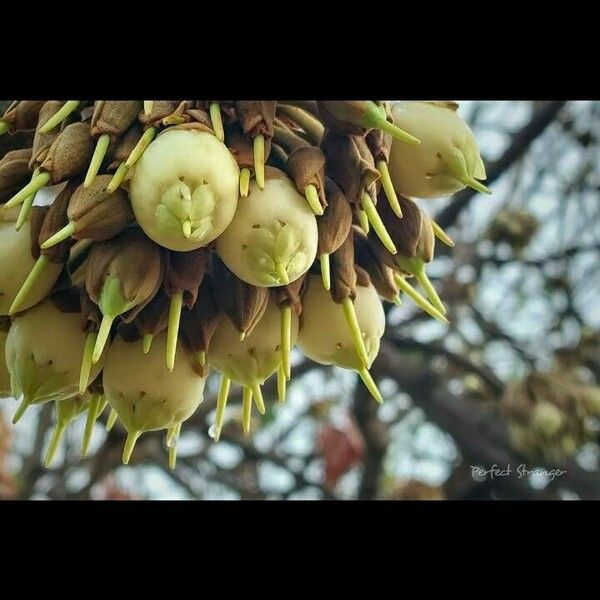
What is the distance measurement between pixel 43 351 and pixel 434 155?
0.29 m

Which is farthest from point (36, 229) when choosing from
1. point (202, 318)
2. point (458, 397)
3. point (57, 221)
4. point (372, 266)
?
point (458, 397)

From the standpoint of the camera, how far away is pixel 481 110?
1435 millimetres

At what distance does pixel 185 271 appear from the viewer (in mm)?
562

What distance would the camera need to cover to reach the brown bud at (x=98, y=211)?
1.75 feet

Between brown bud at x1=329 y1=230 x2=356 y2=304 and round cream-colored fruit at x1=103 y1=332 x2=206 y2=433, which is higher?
brown bud at x1=329 y1=230 x2=356 y2=304

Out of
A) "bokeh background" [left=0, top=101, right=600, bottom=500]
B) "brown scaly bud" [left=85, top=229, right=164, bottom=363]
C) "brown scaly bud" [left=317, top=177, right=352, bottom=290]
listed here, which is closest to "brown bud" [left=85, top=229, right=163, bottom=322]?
"brown scaly bud" [left=85, top=229, right=164, bottom=363]

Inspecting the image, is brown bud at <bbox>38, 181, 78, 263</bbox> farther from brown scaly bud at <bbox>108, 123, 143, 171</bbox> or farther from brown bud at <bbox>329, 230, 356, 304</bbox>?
brown bud at <bbox>329, 230, 356, 304</bbox>

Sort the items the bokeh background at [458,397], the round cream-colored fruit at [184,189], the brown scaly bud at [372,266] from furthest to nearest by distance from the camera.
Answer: the bokeh background at [458,397]
the brown scaly bud at [372,266]
the round cream-colored fruit at [184,189]

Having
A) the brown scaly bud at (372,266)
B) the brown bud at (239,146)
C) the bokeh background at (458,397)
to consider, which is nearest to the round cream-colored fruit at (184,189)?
the brown bud at (239,146)

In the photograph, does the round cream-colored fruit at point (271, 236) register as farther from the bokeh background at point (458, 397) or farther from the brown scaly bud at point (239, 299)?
the bokeh background at point (458, 397)

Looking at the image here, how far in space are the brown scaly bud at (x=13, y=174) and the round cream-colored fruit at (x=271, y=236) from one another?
15cm

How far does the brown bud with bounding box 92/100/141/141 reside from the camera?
1.80 feet
